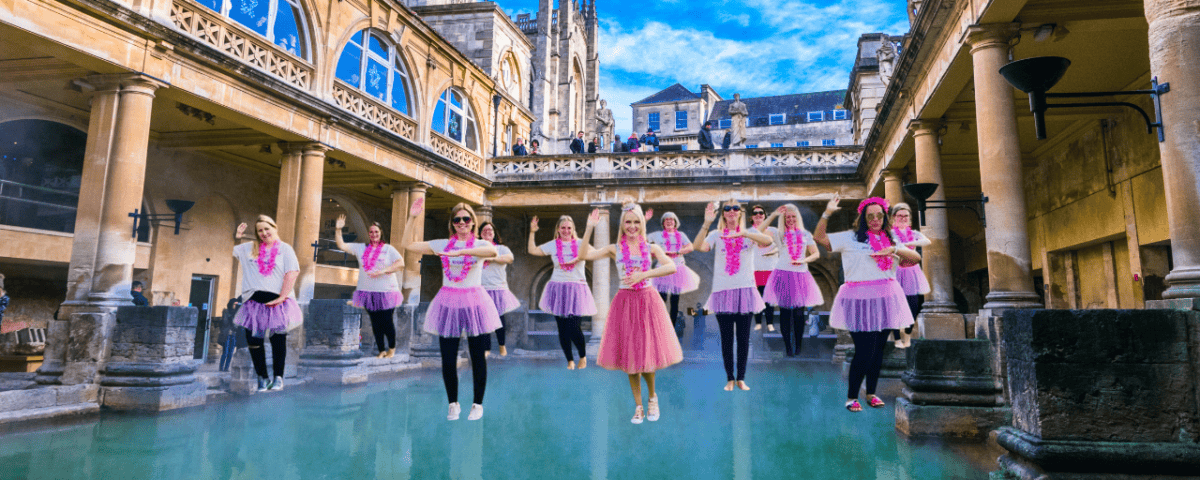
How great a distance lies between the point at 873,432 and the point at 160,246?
1671 cm

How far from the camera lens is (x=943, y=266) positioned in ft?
34.7

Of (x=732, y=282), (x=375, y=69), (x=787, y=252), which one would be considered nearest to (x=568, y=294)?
(x=732, y=282)

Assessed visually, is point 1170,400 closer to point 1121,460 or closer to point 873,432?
point 1121,460

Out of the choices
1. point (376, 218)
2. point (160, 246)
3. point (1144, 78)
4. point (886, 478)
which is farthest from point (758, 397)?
point (376, 218)

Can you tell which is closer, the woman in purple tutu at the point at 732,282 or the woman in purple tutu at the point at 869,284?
the woman in purple tutu at the point at 869,284

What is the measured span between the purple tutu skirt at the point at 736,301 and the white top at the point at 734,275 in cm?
5

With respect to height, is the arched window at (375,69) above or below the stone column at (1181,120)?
above

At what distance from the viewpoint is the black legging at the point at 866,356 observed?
5605mm

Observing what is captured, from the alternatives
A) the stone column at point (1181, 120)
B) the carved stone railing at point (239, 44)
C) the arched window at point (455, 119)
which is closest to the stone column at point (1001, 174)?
the stone column at point (1181, 120)

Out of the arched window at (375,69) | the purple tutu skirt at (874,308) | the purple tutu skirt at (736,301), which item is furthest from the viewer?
the arched window at (375,69)

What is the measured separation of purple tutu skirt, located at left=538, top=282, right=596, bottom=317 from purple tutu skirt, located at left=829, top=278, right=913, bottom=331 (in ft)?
10.4

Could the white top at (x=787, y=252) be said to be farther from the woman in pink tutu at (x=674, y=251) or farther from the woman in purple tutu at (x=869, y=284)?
the woman in purple tutu at (x=869, y=284)

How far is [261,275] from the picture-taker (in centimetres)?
688

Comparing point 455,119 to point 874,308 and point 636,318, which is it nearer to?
point 636,318
